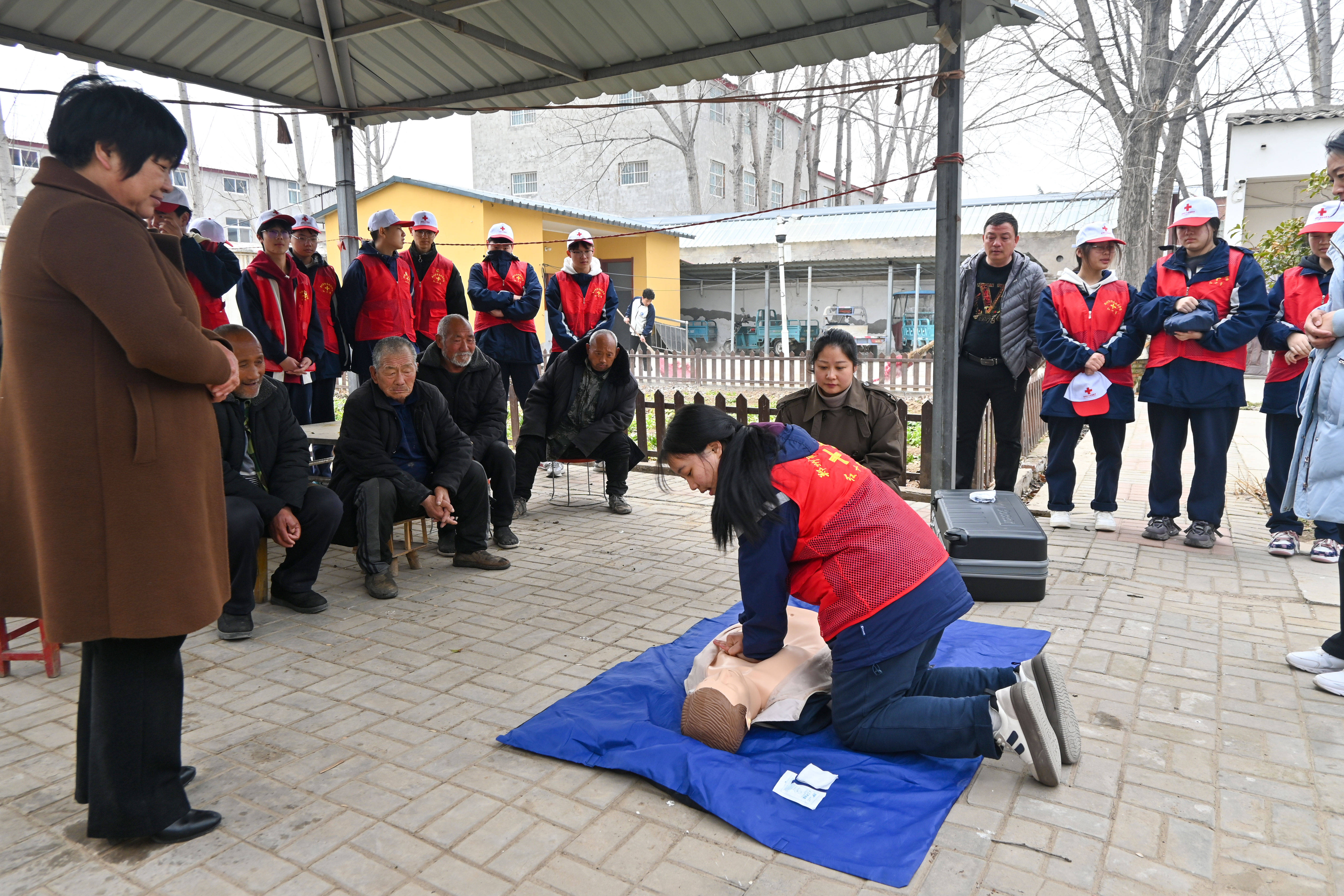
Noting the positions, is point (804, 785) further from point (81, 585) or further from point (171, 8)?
point (171, 8)

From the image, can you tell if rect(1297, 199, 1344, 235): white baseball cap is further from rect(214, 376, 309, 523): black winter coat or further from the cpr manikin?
rect(214, 376, 309, 523): black winter coat

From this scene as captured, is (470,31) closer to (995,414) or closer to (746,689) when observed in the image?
(995,414)

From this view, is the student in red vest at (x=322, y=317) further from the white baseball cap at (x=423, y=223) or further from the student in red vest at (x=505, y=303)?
the student in red vest at (x=505, y=303)

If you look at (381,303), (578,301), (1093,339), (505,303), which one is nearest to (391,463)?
(381,303)

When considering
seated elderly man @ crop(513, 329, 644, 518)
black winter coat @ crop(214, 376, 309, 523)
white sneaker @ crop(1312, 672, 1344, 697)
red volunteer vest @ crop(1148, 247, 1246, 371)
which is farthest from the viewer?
seated elderly man @ crop(513, 329, 644, 518)

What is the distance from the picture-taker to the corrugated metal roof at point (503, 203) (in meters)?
16.9

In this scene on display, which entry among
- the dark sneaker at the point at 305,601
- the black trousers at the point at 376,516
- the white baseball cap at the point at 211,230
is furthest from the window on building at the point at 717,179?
the dark sneaker at the point at 305,601

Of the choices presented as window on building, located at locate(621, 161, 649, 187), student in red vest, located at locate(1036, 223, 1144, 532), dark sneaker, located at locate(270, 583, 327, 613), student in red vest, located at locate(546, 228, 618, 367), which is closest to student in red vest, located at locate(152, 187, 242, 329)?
dark sneaker, located at locate(270, 583, 327, 613)

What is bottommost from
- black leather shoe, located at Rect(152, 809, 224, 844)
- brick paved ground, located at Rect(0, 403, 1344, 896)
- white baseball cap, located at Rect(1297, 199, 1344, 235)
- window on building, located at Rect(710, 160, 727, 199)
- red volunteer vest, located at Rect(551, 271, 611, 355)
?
brick paved ground, located at Rect(0, 403, 1344, 896)

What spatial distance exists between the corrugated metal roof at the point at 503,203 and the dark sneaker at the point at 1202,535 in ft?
39.7

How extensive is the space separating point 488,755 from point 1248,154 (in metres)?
19.6

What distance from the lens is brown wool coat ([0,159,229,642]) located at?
2.06 meters

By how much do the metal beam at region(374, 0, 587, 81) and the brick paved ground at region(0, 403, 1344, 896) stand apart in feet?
12.2

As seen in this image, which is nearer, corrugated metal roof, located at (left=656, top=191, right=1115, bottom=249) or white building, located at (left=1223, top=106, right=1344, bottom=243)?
white building, located at (left=1223, top=106, right=1344, bottom=243)
